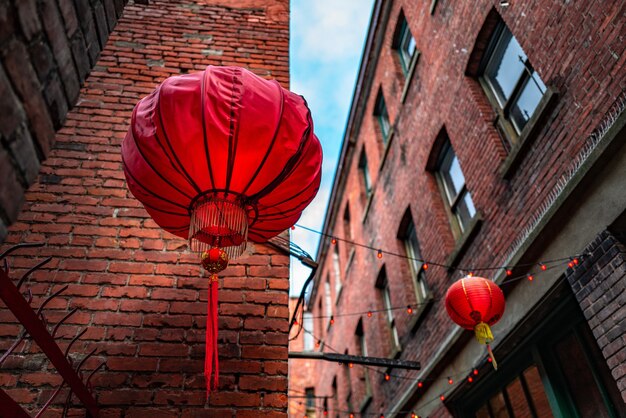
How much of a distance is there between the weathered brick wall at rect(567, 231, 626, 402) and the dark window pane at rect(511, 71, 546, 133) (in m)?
2.39

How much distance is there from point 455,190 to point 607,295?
4.35 m

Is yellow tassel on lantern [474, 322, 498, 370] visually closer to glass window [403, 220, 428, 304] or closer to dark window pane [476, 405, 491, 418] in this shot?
dark window pane [476, 405, 491, 418]

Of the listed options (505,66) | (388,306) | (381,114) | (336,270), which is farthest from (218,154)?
(336,270)

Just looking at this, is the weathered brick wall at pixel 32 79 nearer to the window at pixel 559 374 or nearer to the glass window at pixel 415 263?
the window at pixel 559 374

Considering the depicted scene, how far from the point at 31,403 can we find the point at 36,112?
2202 millimetres

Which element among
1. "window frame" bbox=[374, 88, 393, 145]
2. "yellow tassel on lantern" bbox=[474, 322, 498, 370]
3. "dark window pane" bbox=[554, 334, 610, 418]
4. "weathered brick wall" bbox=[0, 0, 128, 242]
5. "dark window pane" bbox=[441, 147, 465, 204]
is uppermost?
"window frame" bbox=[374, 88, 393, 145]

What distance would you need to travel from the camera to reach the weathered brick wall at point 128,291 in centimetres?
289

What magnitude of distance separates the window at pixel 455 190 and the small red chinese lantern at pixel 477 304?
261 cm

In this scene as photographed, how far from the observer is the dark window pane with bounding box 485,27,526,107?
663 cm

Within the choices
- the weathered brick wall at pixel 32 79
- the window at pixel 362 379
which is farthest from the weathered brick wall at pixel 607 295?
the window at pixel 362 379

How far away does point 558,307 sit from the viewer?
5074mm

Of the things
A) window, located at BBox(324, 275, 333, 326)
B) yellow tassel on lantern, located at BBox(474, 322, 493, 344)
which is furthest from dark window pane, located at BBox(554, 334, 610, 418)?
window, located at BBox(324, 275, 333, 326)

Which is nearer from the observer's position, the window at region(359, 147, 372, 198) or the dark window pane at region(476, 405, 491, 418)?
the dark window pane at region(476, 405, 491, 418)

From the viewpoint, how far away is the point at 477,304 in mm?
4781
